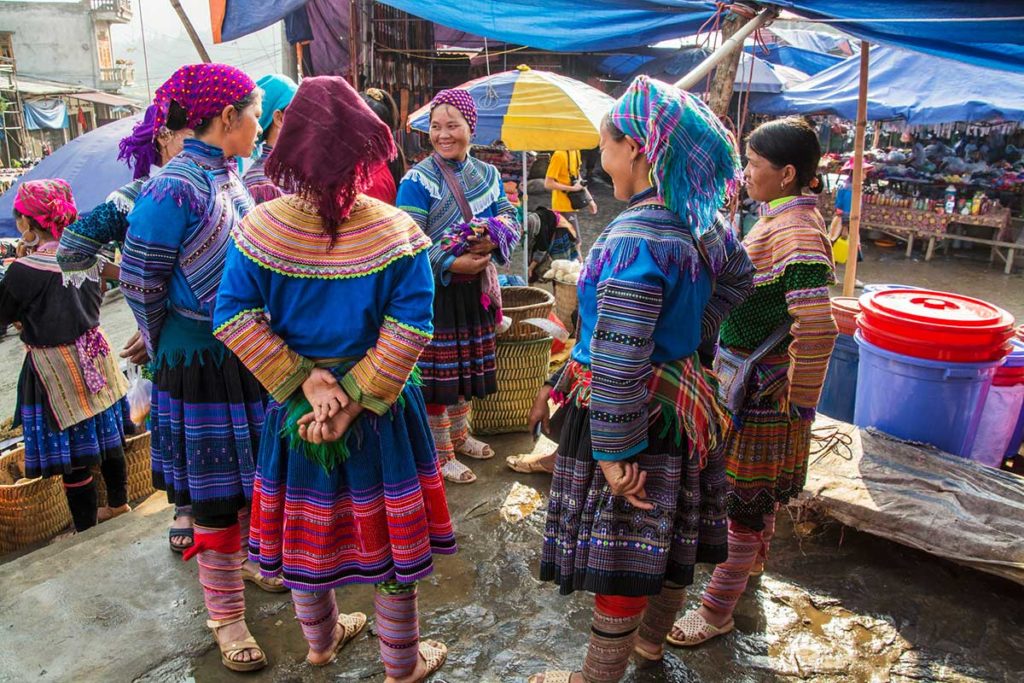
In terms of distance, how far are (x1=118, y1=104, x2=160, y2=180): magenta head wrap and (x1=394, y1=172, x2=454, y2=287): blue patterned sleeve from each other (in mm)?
1097

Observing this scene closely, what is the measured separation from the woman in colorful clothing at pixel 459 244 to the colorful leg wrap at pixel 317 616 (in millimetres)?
1264

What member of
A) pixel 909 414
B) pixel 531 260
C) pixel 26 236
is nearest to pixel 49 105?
pixel 531 260

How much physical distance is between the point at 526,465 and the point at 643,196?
222 cm

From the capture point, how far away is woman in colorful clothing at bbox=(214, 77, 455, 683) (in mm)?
1784

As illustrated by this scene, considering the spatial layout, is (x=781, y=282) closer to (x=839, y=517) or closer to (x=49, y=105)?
(x=839, y=517)

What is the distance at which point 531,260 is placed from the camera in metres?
7.83

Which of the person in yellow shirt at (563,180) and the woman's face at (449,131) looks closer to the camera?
the woman's face at (449,131)

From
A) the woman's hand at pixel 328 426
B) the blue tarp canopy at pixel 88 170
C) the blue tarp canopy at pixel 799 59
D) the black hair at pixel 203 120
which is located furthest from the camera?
the blue tarp canopy at pixel 799 59

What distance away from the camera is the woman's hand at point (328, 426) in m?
1.83

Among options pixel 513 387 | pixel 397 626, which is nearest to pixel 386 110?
pixel 513 387

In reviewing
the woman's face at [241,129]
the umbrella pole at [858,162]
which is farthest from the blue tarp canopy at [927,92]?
the woman's face at [241,129]

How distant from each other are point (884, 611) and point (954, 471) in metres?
0.91

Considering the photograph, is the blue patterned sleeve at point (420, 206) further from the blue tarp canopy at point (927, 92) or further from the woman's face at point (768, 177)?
the blue tarp canopy at point (927, 92)

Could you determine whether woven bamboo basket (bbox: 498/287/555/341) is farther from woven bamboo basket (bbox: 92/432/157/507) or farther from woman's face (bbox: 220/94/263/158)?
woven bamboo basket (bbox: 92/432/157/507)
